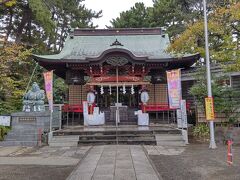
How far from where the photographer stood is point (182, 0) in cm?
3319

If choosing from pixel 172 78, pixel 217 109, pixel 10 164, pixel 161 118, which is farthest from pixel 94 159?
pixel 161 118

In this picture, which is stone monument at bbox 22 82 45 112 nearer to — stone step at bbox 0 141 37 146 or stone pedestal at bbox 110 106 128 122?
stone step at bbox 0 141 37 146

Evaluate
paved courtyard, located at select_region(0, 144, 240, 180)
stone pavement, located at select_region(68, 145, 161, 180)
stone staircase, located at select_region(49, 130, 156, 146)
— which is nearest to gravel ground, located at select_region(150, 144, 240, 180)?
paved courtyard, located at select_region(0, 144, 240, 180)

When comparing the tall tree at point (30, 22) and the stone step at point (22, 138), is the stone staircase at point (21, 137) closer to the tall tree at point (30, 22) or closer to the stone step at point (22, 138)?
the stone step at point (22, 138)

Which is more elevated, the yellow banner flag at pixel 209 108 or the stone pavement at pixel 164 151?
the yellow banner flag at pixel 209 108

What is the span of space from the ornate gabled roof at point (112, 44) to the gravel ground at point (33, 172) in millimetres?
11404

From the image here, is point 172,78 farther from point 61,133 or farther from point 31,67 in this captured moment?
point 31,67

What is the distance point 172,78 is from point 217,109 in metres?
2.86

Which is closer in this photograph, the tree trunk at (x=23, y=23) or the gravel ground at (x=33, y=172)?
the gravel ground at (x=33, y=172)

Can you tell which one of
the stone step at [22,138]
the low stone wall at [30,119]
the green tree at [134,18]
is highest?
the green tree at [134,18]

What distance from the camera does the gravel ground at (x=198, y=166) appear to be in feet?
23.5

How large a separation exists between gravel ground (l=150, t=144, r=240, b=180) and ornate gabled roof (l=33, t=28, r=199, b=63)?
983 centimetres

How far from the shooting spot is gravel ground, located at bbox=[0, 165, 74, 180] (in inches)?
281

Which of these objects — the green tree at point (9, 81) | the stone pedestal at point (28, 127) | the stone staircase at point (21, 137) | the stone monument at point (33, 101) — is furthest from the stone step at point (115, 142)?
the green tree at point (9, 81)
